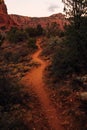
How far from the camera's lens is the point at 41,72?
69.5 ft

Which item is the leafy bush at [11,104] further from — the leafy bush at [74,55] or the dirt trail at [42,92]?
the leafy bush at [74,55]

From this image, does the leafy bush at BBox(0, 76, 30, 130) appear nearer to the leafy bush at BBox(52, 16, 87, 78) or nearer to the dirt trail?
the dirt trail

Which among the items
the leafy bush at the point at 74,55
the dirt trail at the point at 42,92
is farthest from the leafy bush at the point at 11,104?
the leafy bush at the point at 74,55

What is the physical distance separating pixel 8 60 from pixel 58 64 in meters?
10.5

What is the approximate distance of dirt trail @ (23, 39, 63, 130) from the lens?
41.2 ft

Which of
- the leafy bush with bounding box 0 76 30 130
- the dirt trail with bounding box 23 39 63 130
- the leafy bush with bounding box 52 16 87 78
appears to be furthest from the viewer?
the leafy bush with bounding box 52 16 87 78

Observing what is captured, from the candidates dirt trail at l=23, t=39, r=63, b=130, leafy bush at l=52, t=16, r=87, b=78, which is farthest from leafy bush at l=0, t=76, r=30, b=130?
leafy bush at l=52, t=16, r=87, b=78

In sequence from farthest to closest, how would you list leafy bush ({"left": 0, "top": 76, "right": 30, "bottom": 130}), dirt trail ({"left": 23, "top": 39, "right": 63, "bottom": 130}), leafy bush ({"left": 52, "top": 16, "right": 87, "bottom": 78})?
leafy bush ({"left": 52, "top": 16, "right": 87, "bottom": 78}), dirt trail ({"left": 23, "top": 39, "right": 63, "bottom": 130}), leafy bush ({"left": 0, "top": 76, "right": 30, "bottom": 130})

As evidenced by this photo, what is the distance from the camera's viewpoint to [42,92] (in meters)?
16.3

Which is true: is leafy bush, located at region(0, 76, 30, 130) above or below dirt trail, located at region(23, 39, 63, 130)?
above

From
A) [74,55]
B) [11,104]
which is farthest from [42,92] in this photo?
[74,55]

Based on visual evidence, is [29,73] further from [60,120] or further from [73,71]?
[60,120]

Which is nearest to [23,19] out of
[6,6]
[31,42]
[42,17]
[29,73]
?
[42,17]

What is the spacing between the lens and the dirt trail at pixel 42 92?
41.2 ft
